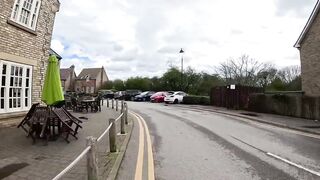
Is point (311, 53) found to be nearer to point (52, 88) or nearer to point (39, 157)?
point (52, 88)

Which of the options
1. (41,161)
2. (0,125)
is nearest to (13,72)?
(0,125)

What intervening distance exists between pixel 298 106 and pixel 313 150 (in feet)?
41.4

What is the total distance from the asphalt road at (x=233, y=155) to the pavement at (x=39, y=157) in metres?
1.45

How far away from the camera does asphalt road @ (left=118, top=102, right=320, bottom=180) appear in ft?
26.4

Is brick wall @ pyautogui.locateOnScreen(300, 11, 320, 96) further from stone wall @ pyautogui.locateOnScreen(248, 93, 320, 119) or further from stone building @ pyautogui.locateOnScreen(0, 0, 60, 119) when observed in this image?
stone building @ pyautogui.locateOnScreen(0, 0, 60, 119)

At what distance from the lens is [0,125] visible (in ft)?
46.2

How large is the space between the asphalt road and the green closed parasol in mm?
3444

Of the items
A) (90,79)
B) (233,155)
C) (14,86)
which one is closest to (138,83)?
(90,79)

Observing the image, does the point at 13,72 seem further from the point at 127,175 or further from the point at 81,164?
Result: the point at 127,175

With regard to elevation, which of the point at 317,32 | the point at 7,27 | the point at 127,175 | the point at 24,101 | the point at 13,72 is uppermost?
the point at 317,32

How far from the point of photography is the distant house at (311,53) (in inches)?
992

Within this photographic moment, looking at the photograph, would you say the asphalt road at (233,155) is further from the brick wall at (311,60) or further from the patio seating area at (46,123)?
the brick wall at (311,60)

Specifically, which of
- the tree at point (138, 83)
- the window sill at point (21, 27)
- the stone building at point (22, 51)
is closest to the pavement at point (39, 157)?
the stone building at point (22, 51)

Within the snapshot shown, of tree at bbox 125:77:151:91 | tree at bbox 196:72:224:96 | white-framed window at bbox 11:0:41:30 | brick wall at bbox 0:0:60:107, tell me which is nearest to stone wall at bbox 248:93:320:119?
brick wall at bbox 0:0:60:107
